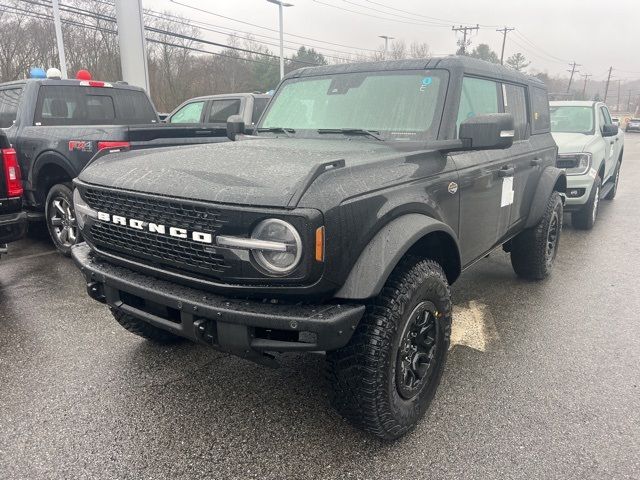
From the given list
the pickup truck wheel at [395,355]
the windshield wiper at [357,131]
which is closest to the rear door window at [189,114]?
the windshield wiper at [357,131]

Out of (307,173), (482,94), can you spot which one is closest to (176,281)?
(307,173)

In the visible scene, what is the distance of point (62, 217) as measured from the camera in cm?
543

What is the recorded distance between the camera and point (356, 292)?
6.79ft

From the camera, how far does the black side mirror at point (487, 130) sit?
8.76 ft

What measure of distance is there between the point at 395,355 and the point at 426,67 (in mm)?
1908

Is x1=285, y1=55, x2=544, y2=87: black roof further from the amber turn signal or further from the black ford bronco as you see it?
the amber turn signal

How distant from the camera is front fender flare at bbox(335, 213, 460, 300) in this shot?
2.07m

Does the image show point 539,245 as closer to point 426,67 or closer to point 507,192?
point 507,192

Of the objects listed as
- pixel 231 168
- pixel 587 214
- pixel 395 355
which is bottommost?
pixel 587 214

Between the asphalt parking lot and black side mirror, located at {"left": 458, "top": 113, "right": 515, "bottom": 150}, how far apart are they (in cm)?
144

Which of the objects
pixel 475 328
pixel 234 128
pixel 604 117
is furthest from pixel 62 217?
pixel 604 117

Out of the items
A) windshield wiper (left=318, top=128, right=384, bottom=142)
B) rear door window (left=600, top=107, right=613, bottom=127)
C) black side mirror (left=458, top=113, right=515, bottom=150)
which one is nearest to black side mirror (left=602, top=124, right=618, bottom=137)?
rear door window (left=600, top=107, right=613, bottom=127)

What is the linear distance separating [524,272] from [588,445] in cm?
261

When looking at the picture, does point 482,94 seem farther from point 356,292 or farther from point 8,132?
point 8,132
